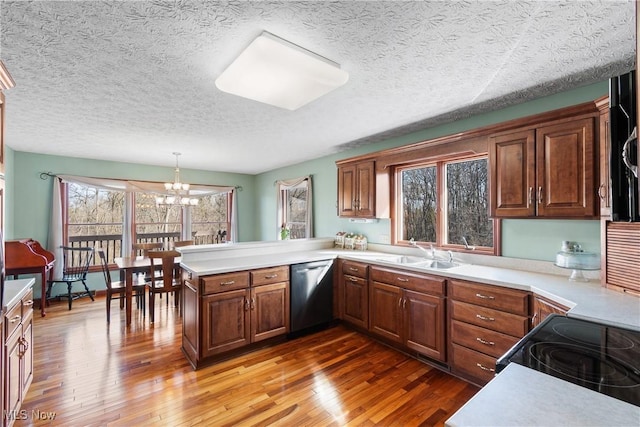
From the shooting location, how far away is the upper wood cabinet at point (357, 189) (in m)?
3.61

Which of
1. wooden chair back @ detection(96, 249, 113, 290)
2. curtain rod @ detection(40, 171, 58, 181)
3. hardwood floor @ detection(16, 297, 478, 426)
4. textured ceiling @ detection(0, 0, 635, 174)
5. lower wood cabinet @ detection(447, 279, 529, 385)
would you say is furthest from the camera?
curtain rod @ detection(40, 171, 58, 181)

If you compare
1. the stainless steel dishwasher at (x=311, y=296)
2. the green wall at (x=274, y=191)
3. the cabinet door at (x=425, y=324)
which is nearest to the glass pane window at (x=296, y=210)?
the green wall at (x=274, y=191)

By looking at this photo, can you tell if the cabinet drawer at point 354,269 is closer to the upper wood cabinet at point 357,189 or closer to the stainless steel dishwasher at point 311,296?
the stainless steel dishwasher at point 311,296

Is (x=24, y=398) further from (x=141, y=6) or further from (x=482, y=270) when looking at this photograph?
(x=482, y=270)

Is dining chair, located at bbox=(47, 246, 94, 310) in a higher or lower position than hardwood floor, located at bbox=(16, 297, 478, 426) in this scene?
higher

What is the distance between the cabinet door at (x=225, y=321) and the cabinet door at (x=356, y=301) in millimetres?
1173

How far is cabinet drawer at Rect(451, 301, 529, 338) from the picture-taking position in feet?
6.69

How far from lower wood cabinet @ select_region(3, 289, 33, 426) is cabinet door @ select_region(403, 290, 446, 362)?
114 inches

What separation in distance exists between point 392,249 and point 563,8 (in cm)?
274

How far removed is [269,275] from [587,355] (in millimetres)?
2426

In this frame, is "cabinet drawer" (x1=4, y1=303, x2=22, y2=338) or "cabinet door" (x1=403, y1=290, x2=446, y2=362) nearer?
"cabinet drawer" (x1=4, y1=303, x2=22, y2=338)

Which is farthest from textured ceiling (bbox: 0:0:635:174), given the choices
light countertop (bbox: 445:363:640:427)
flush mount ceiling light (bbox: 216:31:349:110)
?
light countertop (bbox: 445:363:640:427)

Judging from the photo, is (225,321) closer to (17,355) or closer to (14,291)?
(17,355)

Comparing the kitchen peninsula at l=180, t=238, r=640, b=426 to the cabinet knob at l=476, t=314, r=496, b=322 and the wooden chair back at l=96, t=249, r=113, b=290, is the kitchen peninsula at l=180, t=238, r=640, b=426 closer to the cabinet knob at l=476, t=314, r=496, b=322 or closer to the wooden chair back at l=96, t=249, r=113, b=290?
the cabinet knob at l=476, t=314, r=496, b=322
